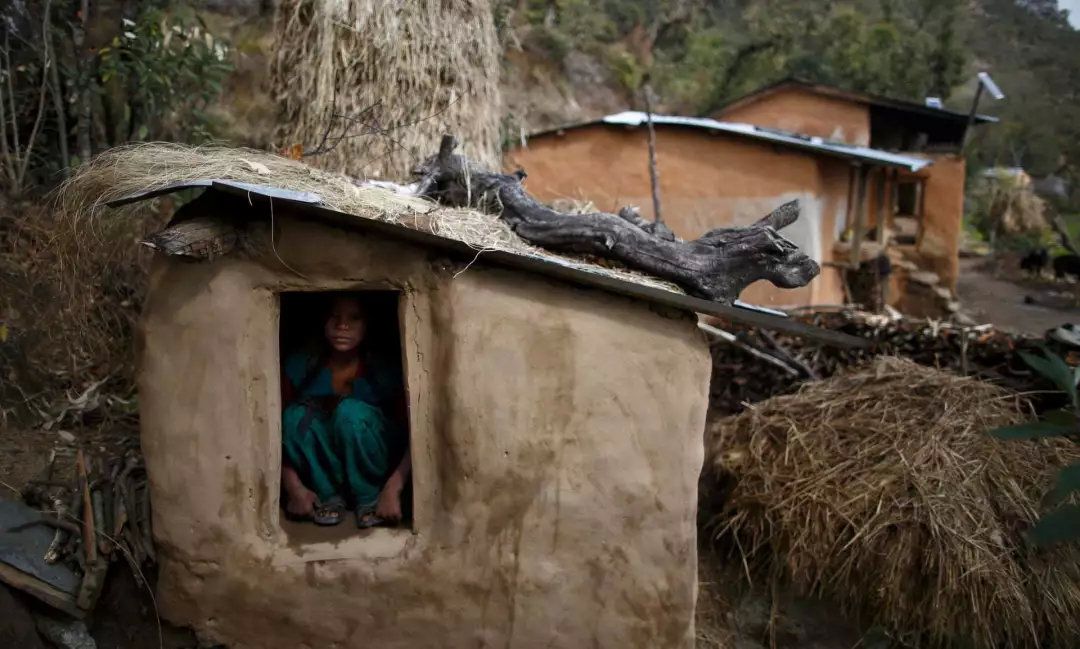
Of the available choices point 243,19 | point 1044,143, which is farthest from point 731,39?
point 243,19

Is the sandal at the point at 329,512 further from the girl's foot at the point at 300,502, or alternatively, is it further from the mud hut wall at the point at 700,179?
the mud hut wall at the point at 700,179

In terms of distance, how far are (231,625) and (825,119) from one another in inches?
514

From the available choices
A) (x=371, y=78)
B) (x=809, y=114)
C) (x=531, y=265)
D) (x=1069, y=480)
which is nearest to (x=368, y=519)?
(x=531, y=265)

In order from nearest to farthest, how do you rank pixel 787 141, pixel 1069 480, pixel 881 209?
pixel 1069 480 → pixel 787 141 → pixel 881 209

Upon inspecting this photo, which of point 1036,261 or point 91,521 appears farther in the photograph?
point 1036,261

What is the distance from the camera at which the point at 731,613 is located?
20.3 ft

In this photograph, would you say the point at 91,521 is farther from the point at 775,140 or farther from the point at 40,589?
the point at 775,140

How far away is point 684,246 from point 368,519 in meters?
2.05

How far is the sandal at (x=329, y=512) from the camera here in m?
4.19

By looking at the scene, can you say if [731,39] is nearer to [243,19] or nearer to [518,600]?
[243,19]

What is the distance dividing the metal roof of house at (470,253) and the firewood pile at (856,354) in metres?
3.31

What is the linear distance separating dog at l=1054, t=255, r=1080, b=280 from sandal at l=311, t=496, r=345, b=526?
17387 millimetres

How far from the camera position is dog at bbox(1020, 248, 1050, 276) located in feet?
60.0

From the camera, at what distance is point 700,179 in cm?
1045
